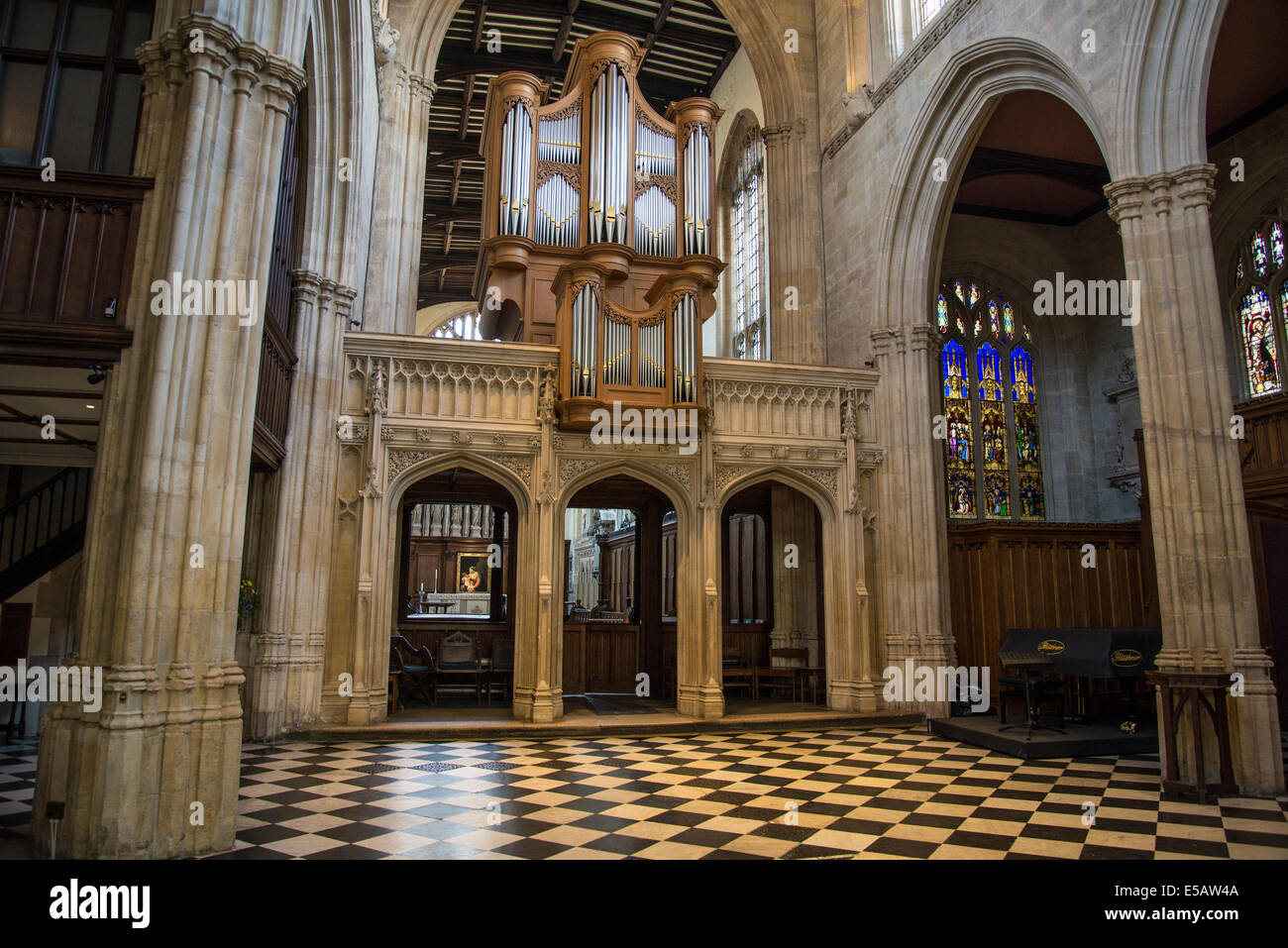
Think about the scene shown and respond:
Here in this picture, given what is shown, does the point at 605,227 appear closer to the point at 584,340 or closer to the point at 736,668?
the point at 584,340

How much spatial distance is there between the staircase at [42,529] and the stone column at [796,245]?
1005cm

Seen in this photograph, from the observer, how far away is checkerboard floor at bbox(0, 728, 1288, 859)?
4.84 meters

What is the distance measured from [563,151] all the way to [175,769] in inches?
406

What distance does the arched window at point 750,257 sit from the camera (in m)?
16.8

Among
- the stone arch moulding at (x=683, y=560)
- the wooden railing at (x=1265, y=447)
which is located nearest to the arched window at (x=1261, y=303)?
the wooden railing at (x=1265, y=447)

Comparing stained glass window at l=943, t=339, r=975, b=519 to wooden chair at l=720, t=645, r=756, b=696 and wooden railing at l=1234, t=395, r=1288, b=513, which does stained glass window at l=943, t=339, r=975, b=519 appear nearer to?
wooden chair at l=720, t=645, r=756, b=696

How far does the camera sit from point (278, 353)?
27.3ft

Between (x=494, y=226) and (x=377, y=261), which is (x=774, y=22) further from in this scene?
(x=377, y=261)

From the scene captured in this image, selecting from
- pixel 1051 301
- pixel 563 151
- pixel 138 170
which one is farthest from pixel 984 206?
pixel 138 170

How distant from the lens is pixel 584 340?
1014 cm

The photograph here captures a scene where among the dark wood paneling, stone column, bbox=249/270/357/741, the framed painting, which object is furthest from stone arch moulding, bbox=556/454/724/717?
the framed painting

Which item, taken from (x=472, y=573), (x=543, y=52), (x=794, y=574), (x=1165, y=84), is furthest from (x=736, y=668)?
(x=543, y=52)

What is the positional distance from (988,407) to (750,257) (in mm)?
5985

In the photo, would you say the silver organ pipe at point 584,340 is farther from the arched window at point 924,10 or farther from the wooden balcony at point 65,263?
the arched window at point 924,10
